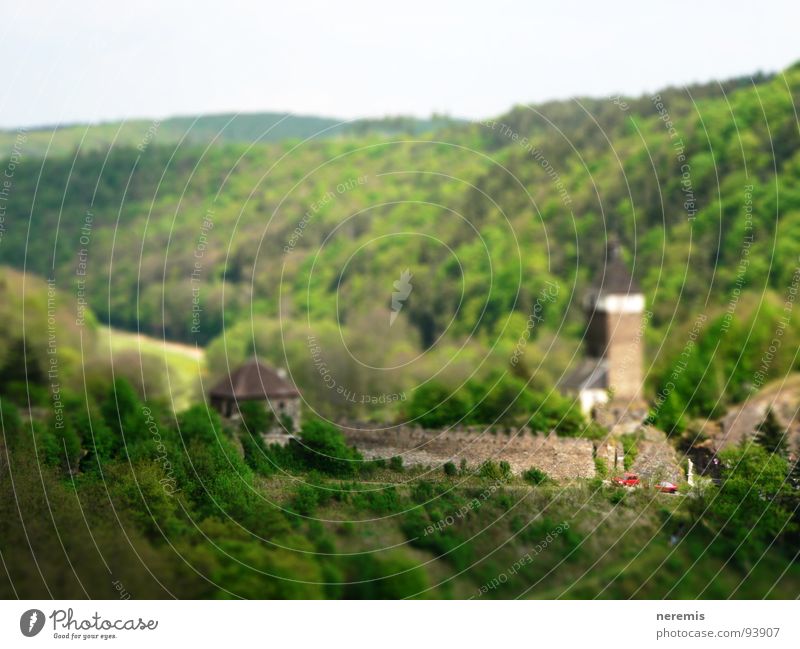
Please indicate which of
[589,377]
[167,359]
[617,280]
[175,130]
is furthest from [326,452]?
[175,130]

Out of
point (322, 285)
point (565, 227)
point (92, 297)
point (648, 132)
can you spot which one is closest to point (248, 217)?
point (322, 285)

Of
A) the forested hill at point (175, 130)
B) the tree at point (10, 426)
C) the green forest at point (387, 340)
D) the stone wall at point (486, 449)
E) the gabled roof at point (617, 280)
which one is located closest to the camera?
the green forest at point (387, 340)

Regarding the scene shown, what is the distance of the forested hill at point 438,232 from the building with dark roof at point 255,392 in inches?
472

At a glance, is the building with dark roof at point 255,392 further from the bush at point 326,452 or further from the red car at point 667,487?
the red car at point 667,487

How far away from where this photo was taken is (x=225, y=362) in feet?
167

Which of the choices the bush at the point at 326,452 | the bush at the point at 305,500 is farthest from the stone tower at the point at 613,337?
the bush at the point at 305,500

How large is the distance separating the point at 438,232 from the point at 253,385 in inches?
1504

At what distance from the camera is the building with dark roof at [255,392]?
2909 cm

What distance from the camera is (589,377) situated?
1412 inches

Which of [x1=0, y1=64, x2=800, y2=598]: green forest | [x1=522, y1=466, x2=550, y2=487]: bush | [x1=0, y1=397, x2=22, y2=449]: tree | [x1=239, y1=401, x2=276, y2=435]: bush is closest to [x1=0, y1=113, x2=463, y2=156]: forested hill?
[x1=0, y1=64, x2=800, y2=598]: green forest

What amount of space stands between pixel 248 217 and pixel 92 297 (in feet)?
37.7

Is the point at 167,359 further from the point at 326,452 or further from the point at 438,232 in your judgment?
the point at 326,452

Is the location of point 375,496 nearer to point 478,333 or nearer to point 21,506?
Answer: point 21,506

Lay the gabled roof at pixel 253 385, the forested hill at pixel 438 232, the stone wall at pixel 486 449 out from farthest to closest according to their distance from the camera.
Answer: the forested hill at pixel 438 232 → the gabled roof at pixel 253 385 → the stone wall at pixel 486 449
